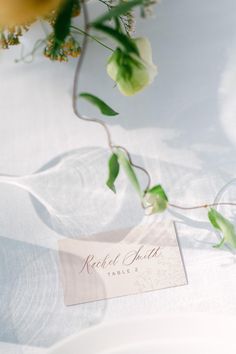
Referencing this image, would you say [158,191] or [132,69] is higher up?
[132,69]

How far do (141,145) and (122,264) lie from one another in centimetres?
17

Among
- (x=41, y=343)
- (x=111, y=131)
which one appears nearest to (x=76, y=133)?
(x=111, y=131)

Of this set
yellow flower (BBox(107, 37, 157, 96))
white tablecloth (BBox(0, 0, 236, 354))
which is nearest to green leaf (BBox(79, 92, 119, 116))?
yellow flower (BBox(107, 37, 157, 96))

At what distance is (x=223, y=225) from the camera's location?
597 millimetres

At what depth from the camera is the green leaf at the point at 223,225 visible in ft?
1.96

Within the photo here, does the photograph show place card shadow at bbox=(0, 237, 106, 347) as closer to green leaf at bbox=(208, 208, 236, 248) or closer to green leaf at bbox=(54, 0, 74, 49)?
green leaf at bbox=(208, 208, 236, 248)

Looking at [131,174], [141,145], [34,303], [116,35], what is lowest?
[34,303]

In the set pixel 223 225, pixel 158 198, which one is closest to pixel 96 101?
pixel 158 198

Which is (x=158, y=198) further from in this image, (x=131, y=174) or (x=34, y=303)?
(x=34, y=303)

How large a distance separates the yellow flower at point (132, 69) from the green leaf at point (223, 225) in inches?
9.9

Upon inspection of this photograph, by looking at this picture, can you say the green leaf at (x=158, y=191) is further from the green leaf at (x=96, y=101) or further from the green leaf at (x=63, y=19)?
the green leaf at (x=63, y=19)

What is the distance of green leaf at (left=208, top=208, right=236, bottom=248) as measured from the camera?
0.60 m

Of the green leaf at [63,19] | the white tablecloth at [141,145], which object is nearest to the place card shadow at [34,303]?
the white tablecloth at [141,145]

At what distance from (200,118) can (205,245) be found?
6.9 inches
